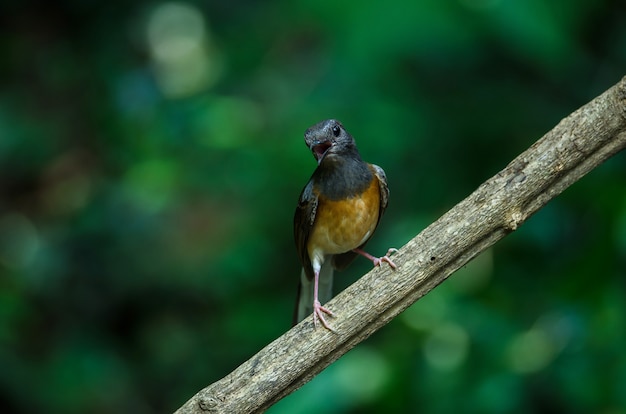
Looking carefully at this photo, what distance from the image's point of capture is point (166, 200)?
223 inches

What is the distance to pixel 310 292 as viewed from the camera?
15.4 feet

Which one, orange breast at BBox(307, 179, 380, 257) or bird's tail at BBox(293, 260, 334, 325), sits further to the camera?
bird's tail at BBox(293, 260, 334, 325)

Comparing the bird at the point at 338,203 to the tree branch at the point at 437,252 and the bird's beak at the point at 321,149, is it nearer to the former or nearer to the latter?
the bird's beak at the point at 321,149

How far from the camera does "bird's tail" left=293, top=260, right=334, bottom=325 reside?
458 cm

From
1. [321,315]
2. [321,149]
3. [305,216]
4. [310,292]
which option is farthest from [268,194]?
[321,315]

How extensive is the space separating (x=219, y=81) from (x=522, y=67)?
2.15 m

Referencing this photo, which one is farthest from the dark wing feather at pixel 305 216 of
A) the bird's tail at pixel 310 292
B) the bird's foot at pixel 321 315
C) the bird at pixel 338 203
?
the bird's foot at pixel 321 315

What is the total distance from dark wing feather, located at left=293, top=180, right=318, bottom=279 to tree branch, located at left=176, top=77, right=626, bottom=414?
1188mm

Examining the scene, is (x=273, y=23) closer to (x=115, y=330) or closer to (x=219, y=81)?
(x=219, y=81)

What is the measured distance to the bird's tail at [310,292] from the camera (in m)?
4.58

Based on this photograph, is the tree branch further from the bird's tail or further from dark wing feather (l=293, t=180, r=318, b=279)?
the bird's tail

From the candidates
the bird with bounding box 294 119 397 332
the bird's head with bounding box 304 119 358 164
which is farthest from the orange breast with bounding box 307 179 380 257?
the bird's head with bounding box 304 119 358 164

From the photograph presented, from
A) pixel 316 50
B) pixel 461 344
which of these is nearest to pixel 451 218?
pixel 461 344

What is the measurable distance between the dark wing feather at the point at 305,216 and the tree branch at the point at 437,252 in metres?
1.19
